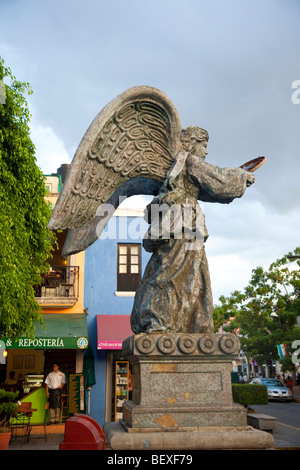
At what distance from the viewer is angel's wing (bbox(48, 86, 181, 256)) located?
3961 millimetres

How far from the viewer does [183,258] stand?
4.11 m

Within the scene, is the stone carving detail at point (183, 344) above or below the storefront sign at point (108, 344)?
below

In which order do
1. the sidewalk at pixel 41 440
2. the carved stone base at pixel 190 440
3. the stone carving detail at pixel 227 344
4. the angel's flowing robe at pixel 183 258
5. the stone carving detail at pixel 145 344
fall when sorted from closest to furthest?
the carved stone base at pixel 190 440 → the stone carving detail at pixel 145 344 → the stone carving detail at pixel 227 344 → the angel's flowing robe at pixel 183 258 → the sidewalk at pixel 41 440

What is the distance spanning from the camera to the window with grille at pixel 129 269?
48.9 ft

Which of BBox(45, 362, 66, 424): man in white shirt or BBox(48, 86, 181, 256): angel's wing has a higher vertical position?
BBox(48, 86, 181, 256): angel's wing

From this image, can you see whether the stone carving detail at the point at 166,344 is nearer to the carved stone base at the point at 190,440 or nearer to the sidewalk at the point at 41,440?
the carved stone base at the point at 190,440

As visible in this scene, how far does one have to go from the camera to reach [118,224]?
595 inches

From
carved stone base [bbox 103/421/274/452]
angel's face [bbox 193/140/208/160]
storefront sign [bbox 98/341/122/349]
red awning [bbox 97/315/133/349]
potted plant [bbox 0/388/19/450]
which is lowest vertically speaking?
potted plant [bbox 0/388/19/450]

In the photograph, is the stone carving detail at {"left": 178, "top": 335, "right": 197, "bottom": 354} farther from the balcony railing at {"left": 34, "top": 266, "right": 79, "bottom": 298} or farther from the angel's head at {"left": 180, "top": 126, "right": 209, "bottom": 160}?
the balcony railing at {"left": 34, "top": 266, "right": 79, "bottom": 298}

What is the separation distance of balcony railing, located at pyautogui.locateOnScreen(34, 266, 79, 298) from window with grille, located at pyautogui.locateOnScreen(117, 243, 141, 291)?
1.55 meters

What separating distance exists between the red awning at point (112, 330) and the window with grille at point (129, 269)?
1144mm

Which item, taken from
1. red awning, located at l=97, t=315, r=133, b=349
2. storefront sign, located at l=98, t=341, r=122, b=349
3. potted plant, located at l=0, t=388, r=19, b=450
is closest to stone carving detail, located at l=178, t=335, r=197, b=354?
potted plant, located at l=0, t=388, r=19, b=450

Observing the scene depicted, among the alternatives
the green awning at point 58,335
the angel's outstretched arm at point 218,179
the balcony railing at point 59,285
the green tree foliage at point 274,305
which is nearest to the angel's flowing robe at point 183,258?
the angel's outstretched arm at point 218,179
